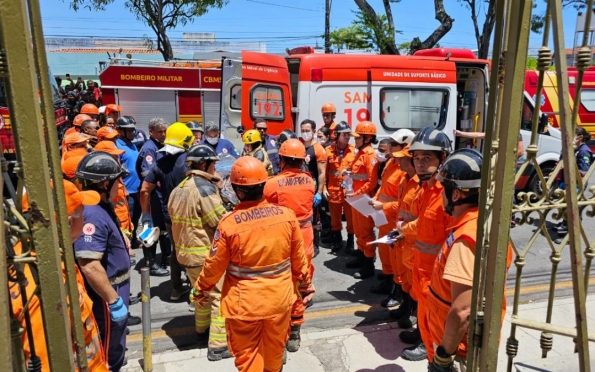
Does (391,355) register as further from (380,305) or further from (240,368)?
(240,368)

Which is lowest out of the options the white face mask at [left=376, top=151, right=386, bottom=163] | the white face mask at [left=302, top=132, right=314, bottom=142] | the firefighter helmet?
the white face mask at [left=376, top=151, right=386, bottom=163]

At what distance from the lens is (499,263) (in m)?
1.76

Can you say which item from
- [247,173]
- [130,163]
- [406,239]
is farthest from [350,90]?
[247,173]

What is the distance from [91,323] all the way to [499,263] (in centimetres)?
203

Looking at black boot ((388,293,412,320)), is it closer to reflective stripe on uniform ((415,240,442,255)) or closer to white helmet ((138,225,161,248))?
reflective stripe on uniform ((415,240,442,255))

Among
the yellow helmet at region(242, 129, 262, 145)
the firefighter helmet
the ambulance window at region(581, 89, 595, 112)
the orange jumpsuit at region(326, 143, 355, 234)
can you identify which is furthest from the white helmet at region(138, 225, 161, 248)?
the ambulance window at region(581, 89, 595, 112)

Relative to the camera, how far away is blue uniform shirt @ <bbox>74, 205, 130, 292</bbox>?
2785 millimetres

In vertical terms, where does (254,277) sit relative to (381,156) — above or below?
below

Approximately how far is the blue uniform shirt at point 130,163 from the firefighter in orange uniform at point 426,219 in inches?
163

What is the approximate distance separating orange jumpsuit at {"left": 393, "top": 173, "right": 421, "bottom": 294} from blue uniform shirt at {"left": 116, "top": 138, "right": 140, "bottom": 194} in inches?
153

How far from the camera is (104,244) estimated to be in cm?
289

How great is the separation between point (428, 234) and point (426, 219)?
0.37 ft

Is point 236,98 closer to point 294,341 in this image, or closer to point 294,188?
point 294,188

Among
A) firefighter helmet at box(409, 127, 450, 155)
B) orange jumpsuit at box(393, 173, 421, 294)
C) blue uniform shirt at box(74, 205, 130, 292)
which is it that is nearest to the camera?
blue uniform shirt at box(74, 205, 130, 292)
